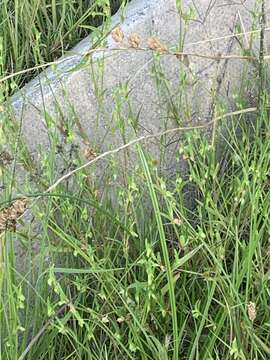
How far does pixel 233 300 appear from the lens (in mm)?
1216

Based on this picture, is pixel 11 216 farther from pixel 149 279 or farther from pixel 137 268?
pixel 137 268

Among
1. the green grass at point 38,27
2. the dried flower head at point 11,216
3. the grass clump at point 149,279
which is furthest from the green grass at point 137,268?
the green grass at point 38,27

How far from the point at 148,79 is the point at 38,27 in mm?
337

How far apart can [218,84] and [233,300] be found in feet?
2.13

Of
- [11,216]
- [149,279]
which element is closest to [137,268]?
[149,279]

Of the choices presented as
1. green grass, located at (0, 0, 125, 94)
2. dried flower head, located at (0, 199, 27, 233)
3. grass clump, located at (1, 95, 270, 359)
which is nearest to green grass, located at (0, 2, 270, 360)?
grass clump, located at (1, 95, 270, 359)

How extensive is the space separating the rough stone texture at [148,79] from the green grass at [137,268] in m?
0.08

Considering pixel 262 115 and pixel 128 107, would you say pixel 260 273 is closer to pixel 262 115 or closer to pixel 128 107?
pixel 262 115

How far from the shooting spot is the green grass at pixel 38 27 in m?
1.74

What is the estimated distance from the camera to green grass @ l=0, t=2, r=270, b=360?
120 cm

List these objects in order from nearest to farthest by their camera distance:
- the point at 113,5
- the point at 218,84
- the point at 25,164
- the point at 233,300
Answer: the point at 233,300, the point at 25,164, the point at 218,84, the point at 113,5

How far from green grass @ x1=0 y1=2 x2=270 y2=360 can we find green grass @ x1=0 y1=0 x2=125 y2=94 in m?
0.31

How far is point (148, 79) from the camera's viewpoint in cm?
170

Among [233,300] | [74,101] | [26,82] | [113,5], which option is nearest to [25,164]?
[74,101]
